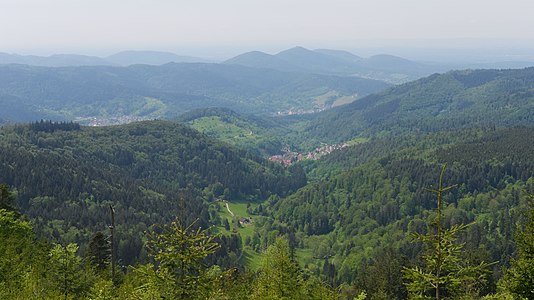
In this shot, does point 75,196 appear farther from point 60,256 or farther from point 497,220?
point 497,220

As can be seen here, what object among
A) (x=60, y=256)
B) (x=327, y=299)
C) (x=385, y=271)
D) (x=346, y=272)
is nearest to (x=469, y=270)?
(x=327, y=299)

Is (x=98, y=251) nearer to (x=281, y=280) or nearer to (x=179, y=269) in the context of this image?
→ (x=281, y=280)

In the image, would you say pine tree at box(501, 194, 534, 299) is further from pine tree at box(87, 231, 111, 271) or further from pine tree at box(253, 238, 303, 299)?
pine tree at box(87, 231, 111, 271)

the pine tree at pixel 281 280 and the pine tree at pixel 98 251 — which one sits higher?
the pine tree at pixel 281 280

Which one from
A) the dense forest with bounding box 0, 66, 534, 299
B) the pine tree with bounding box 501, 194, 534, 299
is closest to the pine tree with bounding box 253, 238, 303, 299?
the dense forest with bounding box 0, 66, 534, 299

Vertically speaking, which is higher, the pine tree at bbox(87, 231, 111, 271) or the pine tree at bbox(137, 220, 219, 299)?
the pine tree at bbox(137, 220, 219, 299)

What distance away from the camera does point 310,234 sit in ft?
654

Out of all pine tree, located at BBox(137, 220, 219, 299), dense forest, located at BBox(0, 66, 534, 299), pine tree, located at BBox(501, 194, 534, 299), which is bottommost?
dense forest, located at BBox(0, 66, 534, 299)

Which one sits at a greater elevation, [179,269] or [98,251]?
[179,269]

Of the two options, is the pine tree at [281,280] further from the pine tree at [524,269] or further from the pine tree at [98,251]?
the pine tree at [98,251]

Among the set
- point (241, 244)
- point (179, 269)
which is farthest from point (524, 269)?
point (241, 244)

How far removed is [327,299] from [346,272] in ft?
368

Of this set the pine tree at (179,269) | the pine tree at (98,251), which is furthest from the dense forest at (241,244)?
the pine tree at (98,251)

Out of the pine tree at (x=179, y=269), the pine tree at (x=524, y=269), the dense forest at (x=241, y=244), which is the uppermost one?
the pine tree at (x=179, y=269)
